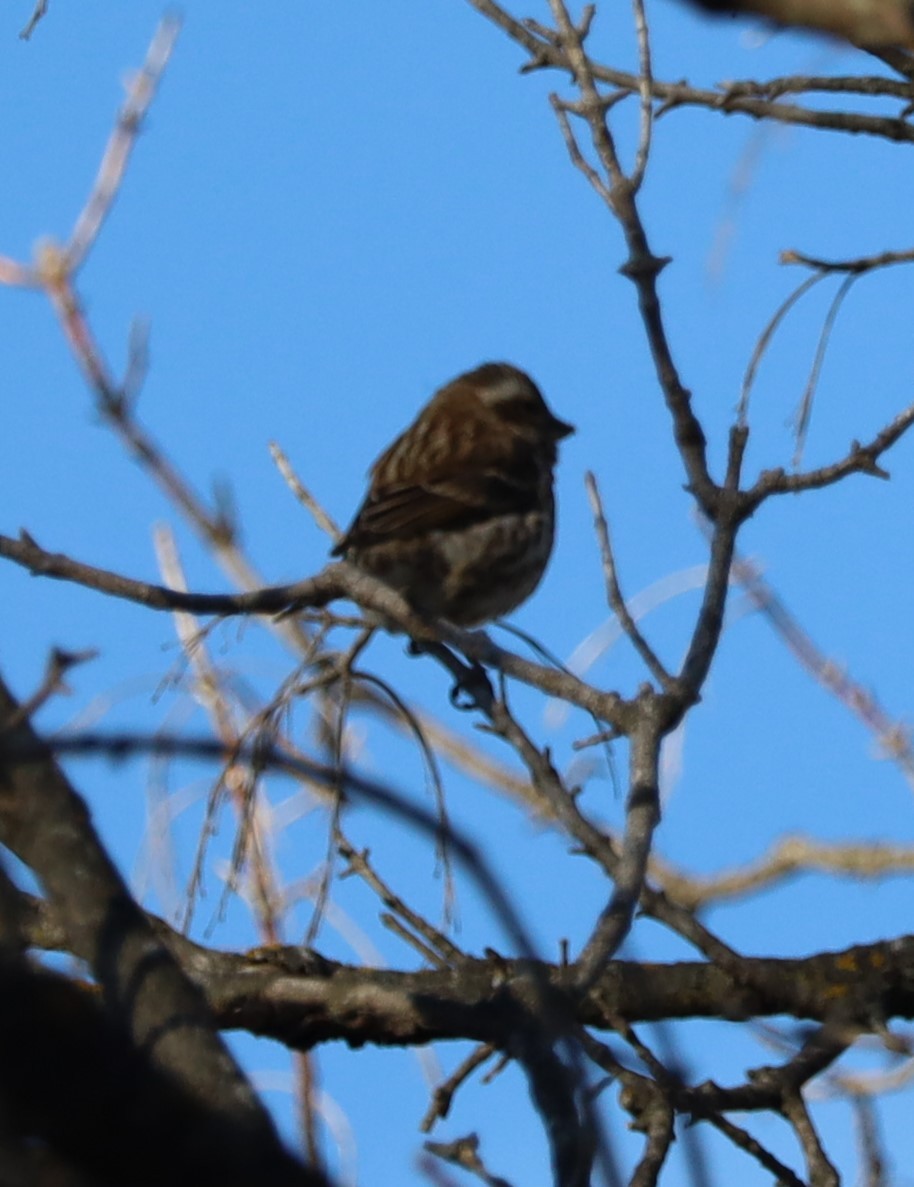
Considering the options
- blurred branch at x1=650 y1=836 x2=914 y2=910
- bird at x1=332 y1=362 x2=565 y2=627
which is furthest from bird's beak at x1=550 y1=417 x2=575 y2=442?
blurred branch at x1=650 y1=836 x2=914 y2=910

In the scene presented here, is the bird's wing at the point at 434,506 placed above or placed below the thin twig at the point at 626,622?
above

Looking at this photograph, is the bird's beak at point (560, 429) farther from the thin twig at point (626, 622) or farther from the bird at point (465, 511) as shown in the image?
the thin twig at point (626, 622)

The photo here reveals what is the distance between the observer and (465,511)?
6945 mm

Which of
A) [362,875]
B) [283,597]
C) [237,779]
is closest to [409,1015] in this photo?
[362,875]

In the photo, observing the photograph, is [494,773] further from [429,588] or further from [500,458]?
[500,458]

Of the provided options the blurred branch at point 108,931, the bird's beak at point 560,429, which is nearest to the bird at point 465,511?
the bird's beak at point 560,429

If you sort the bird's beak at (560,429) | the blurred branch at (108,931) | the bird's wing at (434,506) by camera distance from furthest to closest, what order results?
the bird's beak at (560,429) < the bird's wing at (434,506) < the blurred branch at (108,931)

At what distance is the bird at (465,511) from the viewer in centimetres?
660

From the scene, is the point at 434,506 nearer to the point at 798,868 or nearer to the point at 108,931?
the point at 798,868

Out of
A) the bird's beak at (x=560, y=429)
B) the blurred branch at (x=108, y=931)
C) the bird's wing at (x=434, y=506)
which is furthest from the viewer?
the bird's beak at (x=560, y=429)

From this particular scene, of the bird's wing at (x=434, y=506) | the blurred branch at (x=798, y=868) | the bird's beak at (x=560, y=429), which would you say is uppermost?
the bird's beak at (x=560, y=429)

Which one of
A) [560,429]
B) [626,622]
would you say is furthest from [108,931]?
[560,429]

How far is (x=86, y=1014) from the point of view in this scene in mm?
1533

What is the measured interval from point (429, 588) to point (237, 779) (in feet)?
7.16
